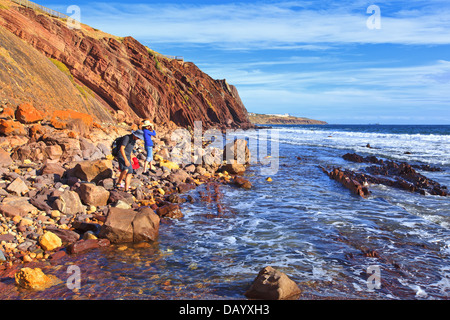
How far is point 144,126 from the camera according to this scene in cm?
1109

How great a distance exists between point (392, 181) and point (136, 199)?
38.7ft

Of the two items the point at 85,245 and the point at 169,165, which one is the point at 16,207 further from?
the point at 169,165

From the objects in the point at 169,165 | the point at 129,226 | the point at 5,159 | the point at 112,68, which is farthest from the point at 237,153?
the point at 112,68

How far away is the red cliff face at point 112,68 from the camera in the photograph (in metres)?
22.8

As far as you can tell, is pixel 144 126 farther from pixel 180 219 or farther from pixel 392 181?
pixel 392 181

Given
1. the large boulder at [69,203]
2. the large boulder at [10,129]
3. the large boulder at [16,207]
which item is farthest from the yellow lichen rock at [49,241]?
the large boulder at [10,129]

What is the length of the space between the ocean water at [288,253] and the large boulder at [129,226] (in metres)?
0.31

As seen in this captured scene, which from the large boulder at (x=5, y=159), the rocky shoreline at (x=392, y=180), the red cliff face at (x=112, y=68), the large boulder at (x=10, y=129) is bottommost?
the rocky shoreline at (x=392, y=180)

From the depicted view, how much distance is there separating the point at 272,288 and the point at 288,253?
1979mm

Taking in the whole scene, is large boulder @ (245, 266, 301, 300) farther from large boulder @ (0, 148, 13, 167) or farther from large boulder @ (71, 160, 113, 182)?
large boulder @ (0, 148, 13, 167)

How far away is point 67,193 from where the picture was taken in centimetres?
Result: 781

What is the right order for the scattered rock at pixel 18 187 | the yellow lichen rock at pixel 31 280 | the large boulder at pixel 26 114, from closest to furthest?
the yellow lichen rock at pixel 31 280 < the scattered rock at pixel 18 187 < the large boulder at pixel 26 114

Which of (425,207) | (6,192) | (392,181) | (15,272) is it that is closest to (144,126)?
(6,192)

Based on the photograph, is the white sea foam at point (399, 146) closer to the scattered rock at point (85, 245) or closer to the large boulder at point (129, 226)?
the large boulder at point (129, 226)
